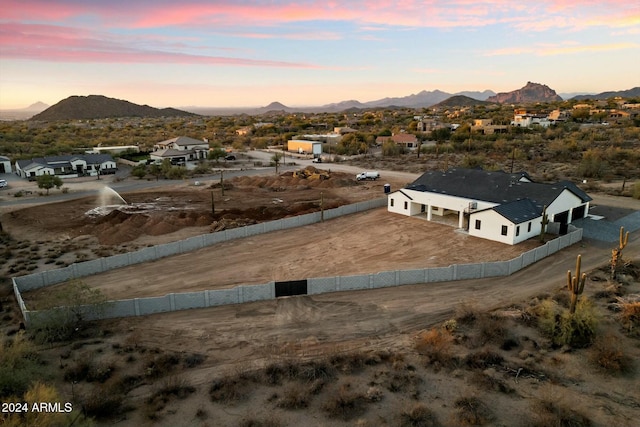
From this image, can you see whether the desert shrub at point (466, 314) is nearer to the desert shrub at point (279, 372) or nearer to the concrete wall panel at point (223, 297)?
the desert shrub at point (279, 372)

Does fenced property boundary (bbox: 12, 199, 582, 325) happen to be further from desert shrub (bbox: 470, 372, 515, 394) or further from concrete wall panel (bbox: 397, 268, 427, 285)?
desert shrub (bbox: 470, 372, 515, 394)

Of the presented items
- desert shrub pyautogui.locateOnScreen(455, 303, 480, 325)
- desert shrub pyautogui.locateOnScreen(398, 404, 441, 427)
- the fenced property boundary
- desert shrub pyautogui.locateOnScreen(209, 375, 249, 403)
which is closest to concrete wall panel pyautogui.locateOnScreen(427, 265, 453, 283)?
the fenced property boundary

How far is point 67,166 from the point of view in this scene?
70125mm

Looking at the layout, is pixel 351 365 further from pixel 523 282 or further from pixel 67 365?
pixel 523 282

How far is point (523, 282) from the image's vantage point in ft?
86.3

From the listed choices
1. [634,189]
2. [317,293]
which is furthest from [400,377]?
[634,189]

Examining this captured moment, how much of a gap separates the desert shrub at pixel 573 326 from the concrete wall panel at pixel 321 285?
431 inches

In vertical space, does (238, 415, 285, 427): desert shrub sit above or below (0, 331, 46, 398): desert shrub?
below

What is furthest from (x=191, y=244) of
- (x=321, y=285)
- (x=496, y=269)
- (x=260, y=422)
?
(x=496, y=269)

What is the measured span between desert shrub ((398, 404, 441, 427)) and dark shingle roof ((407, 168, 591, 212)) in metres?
25.4

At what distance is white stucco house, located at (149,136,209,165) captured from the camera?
268 ft

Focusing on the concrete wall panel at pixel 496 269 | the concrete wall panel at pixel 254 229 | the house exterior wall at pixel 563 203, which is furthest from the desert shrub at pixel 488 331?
the concrete wall panel at pixel 254 229

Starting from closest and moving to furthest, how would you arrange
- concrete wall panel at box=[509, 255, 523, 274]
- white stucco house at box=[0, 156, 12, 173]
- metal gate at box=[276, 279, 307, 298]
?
metal gate at box=[276, 279, 307, 298] < concrete wall panel at box=[509, 255, 523, 274] < white stucco house at box=[0, 156, 12, 173]

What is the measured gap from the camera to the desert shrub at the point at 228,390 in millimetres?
15883
